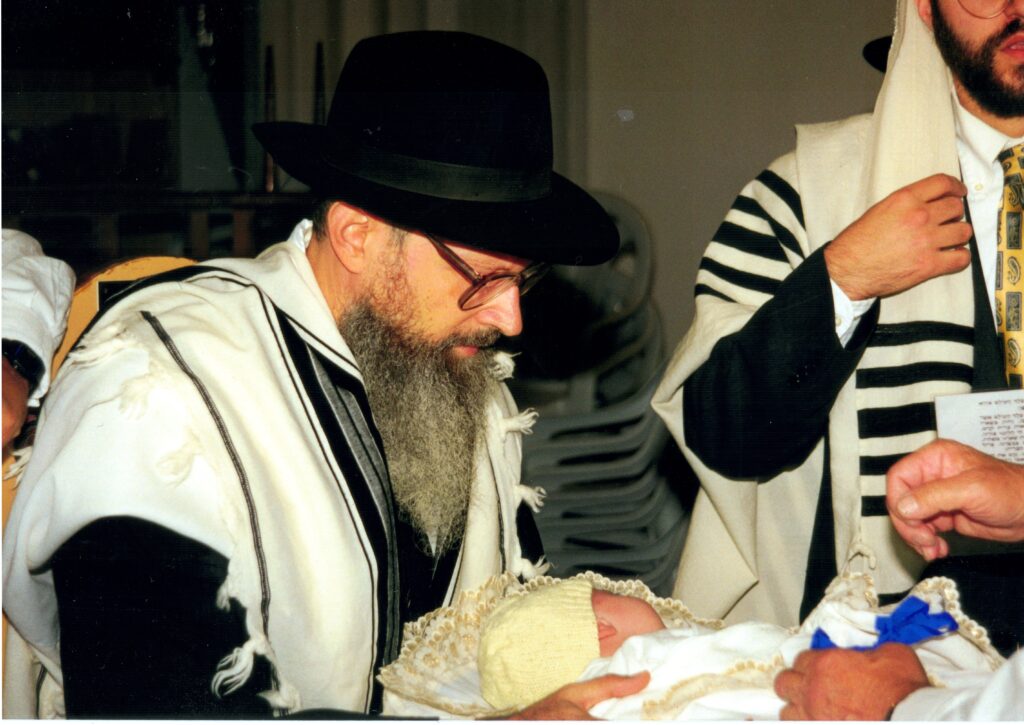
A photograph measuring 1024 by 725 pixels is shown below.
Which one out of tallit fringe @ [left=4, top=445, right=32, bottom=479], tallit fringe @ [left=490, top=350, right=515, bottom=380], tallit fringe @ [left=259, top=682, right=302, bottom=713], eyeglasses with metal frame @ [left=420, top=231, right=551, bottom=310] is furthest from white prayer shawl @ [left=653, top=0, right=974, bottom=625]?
tallit fringe @ [left=4, top=445, right=32, bottom=479]

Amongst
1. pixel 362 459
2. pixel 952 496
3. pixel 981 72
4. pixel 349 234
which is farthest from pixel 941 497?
pixel 349 234

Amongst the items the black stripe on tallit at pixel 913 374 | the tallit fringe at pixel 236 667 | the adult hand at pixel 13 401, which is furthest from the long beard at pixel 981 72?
the adult hand at pixel 13 401

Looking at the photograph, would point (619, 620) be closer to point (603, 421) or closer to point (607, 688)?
point (607, 688)

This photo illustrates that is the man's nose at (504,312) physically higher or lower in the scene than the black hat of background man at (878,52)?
lower

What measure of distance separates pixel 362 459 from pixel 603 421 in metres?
0.65

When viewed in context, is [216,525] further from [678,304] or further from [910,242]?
[910,242]

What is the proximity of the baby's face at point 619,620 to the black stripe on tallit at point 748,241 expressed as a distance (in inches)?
29.8

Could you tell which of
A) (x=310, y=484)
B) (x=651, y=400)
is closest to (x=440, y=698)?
(x=310, y=484)

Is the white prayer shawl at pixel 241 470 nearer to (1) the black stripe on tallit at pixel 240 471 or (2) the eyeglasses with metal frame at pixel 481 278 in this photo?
(1) the black stripe on tallit at pixel 240 471

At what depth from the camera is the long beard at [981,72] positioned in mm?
2184

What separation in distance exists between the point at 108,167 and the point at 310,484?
0.82 m

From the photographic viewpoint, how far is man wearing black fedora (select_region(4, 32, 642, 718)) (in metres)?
1.89

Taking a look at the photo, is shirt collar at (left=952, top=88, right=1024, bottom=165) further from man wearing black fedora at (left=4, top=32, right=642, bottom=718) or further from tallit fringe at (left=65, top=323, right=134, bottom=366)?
tallit fringe at (left=65, top=323, right=134, bottom=366)

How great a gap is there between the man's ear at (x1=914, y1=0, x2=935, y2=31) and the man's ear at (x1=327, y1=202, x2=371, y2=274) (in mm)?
1164
